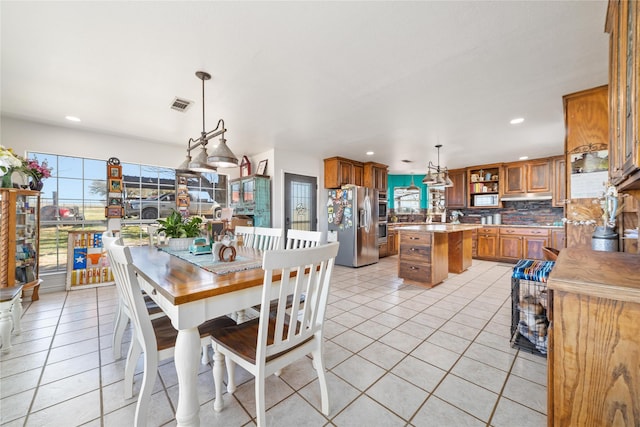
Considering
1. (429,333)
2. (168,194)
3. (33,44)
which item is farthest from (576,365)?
(168,194)

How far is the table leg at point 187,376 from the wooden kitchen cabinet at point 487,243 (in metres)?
6.31

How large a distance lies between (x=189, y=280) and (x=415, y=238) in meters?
3.26

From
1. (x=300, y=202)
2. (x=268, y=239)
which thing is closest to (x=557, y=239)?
(x=300, y=202)

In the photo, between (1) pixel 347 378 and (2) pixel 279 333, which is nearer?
(2) pixel 279 333

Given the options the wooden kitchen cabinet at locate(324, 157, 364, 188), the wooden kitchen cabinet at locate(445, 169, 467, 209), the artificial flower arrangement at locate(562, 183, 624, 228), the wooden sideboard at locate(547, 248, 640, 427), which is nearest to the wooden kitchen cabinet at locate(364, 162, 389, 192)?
the wooden kitchen cabinet at locate(324, 157, 364, 188)

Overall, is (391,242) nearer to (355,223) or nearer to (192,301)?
(355,223)

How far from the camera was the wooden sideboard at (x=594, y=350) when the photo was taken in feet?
2.66

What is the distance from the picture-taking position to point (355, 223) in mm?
5020

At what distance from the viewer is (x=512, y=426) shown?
1.32 metres

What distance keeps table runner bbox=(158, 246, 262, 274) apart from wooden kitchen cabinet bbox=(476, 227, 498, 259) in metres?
5.77

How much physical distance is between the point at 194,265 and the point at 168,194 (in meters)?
3.60

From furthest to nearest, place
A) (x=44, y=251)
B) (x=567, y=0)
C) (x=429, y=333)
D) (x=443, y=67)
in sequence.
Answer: (x=44, y=251) → (x=429, y=333) → (x=443, y=67) → (x=567, y=0)

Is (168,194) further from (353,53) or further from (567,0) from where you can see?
(567,0)

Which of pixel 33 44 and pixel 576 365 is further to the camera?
pixel 33 44
